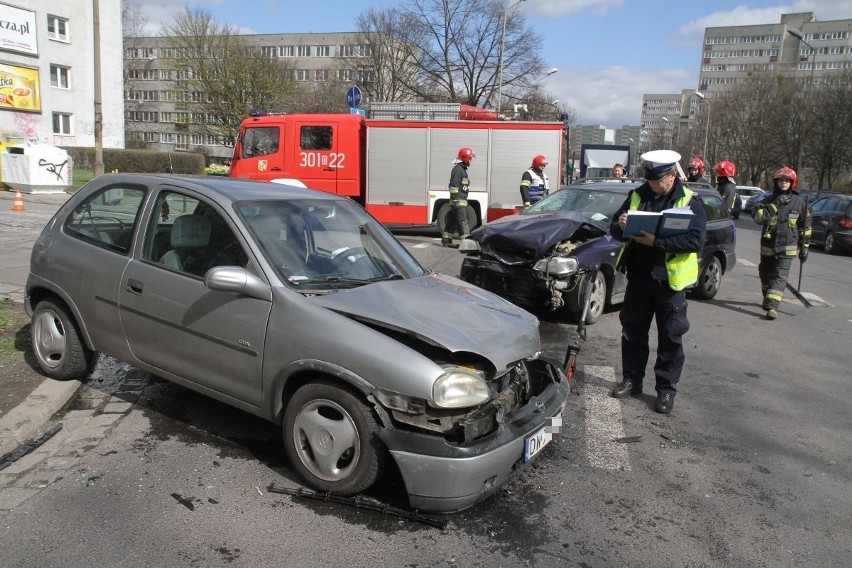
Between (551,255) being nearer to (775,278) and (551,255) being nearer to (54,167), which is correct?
(775,278)

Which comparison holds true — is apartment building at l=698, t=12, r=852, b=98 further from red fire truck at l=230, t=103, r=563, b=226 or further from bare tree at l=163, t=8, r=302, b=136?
red fire truck at l=230, t=103, r=563, b=226

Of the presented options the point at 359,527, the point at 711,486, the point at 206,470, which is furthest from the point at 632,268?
the point at 206,470

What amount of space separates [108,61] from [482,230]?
129 ft

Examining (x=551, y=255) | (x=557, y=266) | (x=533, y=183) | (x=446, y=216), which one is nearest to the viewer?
(x=557, y=266)

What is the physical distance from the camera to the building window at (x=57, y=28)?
34.8 metres

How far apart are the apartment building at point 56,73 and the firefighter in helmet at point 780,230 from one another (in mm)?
32415

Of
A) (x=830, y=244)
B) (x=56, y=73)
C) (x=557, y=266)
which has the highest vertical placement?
(x=56, y=73)

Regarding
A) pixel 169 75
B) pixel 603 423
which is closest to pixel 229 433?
pixel 603 423

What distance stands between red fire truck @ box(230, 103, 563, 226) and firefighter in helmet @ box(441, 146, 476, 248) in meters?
1.17

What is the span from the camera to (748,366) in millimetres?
6316

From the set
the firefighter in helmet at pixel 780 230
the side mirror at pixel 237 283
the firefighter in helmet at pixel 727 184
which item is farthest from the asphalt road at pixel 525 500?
the firefighter in helmet at pixel 727 184

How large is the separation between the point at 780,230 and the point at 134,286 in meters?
7.77

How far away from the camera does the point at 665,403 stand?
4.93 m

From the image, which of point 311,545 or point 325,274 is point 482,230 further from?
point 311,545
